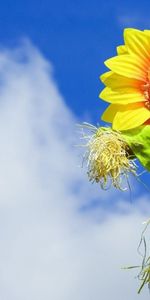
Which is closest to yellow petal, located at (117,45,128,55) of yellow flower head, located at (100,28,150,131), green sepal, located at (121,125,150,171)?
yellow flower head, located at (100,28,150,131)

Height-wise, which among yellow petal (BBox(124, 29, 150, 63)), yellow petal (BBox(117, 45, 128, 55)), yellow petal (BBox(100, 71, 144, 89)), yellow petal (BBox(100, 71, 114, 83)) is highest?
yellow petal (BBox(117, 45, 128, 55))

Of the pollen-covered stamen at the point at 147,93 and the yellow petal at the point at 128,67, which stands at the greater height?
the yellow petal at the point at 128,67

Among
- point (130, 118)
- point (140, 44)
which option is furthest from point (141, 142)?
point (140, 44)

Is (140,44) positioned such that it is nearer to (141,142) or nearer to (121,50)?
(121,50)

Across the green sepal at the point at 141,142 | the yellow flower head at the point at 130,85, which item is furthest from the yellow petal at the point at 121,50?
the green sepal at the point at 141,142

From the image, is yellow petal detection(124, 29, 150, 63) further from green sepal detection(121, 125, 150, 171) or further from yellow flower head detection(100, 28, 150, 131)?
green sepal detection(121, 125, 150, 171)

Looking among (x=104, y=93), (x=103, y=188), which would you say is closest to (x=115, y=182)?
(x=103, y=188)

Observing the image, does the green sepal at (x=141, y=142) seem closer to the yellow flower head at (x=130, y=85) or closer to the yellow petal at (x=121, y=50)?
the yellow flower head at (x=130, y=85)
